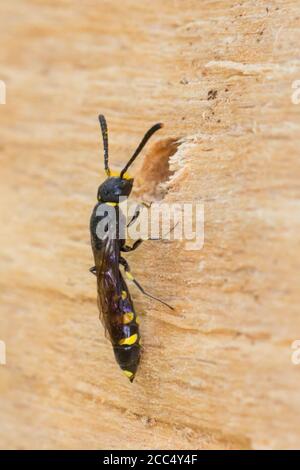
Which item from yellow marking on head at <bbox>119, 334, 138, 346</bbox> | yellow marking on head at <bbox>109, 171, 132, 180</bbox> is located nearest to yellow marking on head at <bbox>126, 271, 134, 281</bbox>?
yellow marking on head at <bbox>119, 334, 138, 346</bbox>

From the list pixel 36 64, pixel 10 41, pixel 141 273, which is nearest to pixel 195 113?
pixel 141 273

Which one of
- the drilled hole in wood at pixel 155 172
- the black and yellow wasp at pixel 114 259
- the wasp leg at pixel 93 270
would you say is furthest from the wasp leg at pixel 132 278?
the drilled hole in wood at pixel 155 172

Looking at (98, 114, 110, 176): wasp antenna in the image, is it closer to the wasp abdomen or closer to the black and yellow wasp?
the black and yellow wasp

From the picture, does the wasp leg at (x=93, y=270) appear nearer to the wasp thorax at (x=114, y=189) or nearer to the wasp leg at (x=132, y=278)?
the wasp leg at (x=132, y=278)

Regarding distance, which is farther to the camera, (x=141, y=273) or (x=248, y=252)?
(x=141, y=273)

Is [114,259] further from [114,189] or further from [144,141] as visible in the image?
[144,141]
